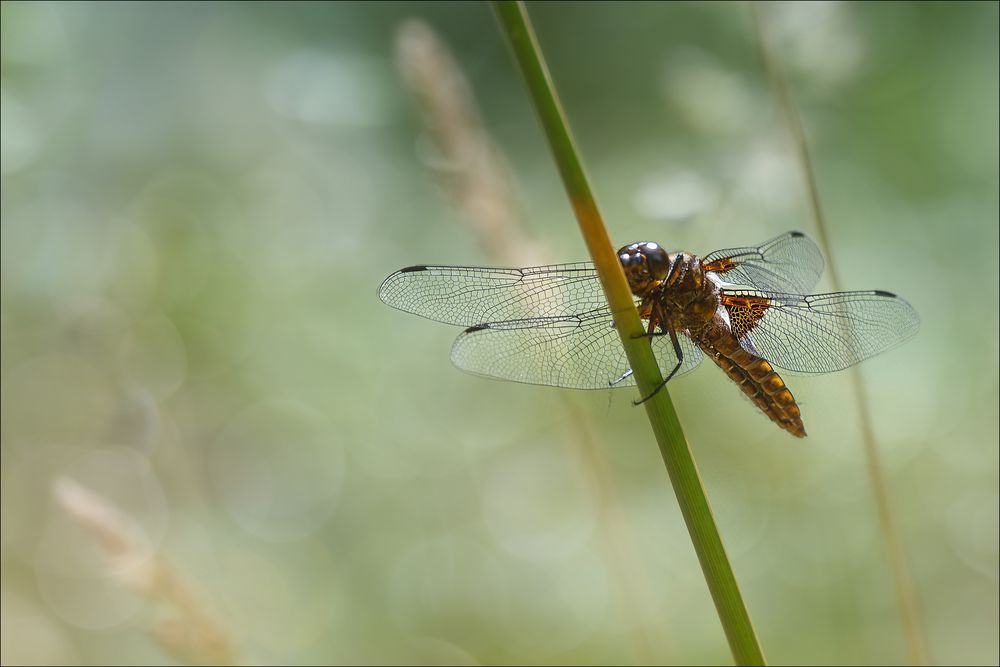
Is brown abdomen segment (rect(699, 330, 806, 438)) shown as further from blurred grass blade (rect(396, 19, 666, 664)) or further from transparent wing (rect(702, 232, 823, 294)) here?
blurred grass blade (rect(396, 19, 666, 664))

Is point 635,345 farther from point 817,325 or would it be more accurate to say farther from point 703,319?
point 817,325

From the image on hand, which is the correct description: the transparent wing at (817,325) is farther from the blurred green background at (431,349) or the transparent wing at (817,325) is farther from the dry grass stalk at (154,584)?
the dry grass stalk at (154,584)

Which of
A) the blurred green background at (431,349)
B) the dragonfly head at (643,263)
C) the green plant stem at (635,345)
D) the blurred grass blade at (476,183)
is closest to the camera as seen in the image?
the green plant stem at (635,345)

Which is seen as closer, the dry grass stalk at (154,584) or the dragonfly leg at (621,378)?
the dry grass stalk at (154,584)

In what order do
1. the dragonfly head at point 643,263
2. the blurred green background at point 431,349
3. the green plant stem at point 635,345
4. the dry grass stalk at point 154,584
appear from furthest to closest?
the blurred green background at point 431,349 < the dragonfly head at point 643,263 < the dry grass stalk at point 154,584 < the green plant stem at point 635,345

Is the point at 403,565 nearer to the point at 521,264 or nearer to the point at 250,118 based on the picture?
the point at 521,264

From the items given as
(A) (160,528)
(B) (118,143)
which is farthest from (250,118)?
(A) (160,528)

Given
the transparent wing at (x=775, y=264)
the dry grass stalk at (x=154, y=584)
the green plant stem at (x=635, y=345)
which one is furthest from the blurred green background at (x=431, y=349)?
the green plant stem at (x=635, y=345)
